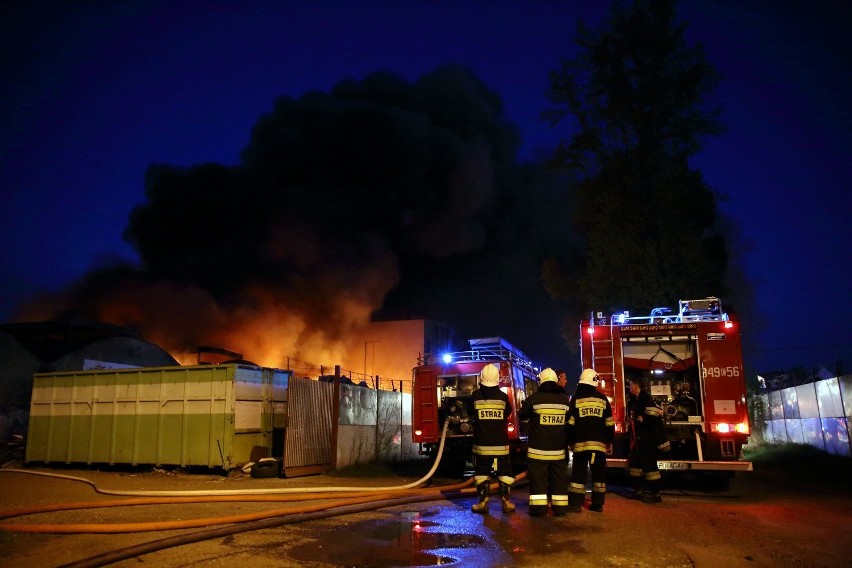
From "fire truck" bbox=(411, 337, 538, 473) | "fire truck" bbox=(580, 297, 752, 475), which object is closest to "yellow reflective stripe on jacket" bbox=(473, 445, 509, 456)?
"fire truck" bbox=(580, 297, 752, 475)

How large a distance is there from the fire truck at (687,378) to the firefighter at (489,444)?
230 cm

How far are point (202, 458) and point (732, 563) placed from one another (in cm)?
885

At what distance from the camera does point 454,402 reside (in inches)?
446

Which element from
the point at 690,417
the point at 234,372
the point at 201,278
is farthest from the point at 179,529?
the point at 201,278

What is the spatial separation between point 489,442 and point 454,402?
522 cm

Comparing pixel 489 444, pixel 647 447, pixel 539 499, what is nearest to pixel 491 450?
pixel 489 444

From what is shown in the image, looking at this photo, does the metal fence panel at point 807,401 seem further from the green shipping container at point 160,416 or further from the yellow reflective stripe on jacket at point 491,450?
the green shipping container at point 160,416

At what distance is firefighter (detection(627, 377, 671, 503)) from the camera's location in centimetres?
718

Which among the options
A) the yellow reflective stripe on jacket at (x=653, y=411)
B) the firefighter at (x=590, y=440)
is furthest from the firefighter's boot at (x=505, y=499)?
the yellow reflective stripe on jacket at (x=653, y=411)

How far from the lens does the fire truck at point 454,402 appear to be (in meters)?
10.9

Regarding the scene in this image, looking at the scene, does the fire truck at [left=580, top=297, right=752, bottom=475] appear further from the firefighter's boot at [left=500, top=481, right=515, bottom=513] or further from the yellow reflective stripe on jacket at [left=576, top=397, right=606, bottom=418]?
the firefighter's boot at [left=500, top=481, right=515, bottom=513]

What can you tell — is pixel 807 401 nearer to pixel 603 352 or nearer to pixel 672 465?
pixel 672 465

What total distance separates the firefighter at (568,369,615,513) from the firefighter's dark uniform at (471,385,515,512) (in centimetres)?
72

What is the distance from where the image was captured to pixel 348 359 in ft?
89.2
